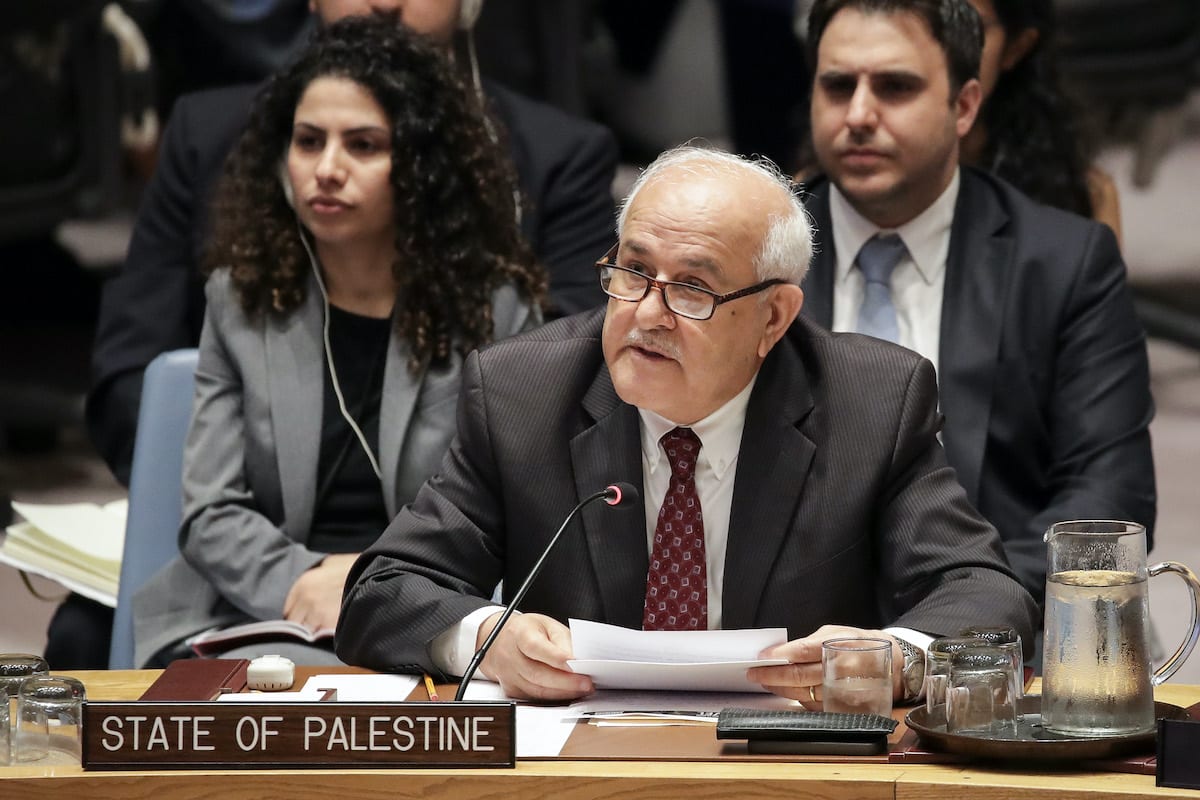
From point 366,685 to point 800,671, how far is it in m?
0.53

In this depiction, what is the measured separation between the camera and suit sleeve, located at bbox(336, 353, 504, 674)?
2420 mm

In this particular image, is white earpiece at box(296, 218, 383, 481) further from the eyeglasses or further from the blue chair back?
the eyeglasses

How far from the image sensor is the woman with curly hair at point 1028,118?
3.93 meters

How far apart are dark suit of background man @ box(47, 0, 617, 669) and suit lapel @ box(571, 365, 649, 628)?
0.99 m

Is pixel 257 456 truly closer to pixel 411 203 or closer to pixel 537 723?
pixel 411 203

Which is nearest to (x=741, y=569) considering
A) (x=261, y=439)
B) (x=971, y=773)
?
(x=971, y=773)

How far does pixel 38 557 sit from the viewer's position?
3.25 m

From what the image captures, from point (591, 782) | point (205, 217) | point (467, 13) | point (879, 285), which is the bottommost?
point (591, 782)

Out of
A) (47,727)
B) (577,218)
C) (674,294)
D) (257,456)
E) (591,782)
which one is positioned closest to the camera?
(591,782)

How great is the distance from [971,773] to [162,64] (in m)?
4.58

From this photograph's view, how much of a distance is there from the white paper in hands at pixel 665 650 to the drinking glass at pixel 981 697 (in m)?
0.21

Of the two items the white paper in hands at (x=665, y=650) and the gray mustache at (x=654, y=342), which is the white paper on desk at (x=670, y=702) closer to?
the white paper in hands at (x=665, y=650)

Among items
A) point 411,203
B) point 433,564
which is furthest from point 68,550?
point 433,564

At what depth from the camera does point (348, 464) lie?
319 centimetres
